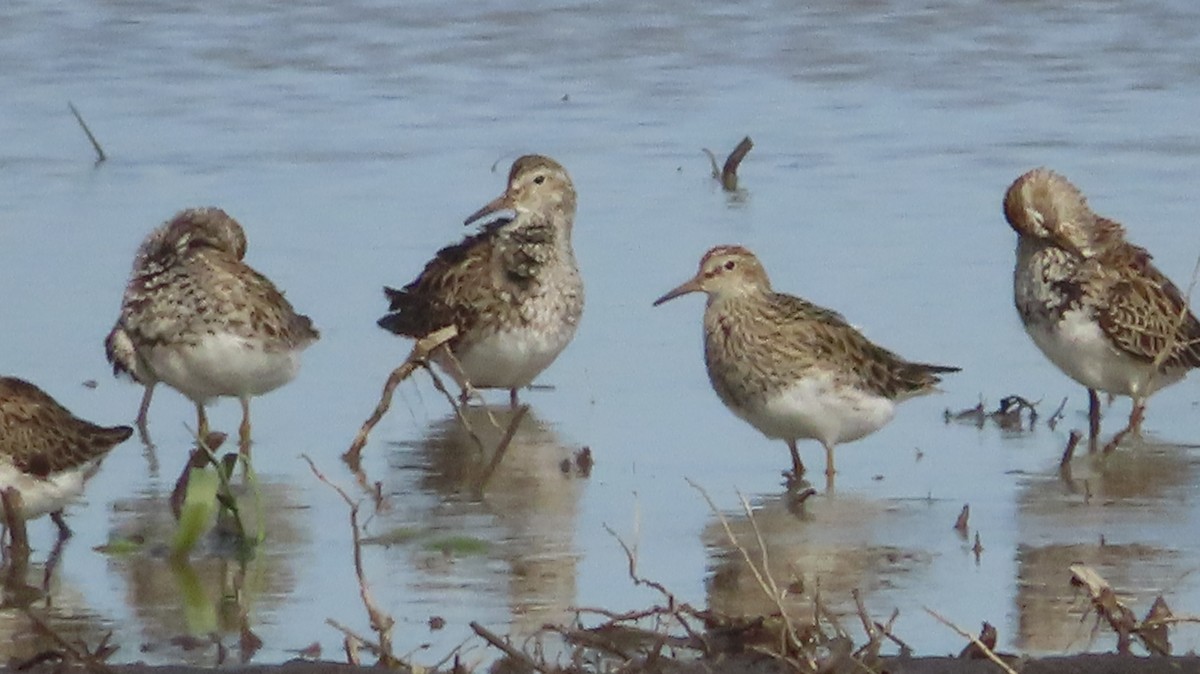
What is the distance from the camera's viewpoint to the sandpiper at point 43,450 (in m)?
8.28

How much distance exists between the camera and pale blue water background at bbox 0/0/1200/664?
26.2ft

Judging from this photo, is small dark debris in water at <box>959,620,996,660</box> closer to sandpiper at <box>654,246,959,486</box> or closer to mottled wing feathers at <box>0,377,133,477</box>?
sandpiper at <box>654,246,959,486</box>

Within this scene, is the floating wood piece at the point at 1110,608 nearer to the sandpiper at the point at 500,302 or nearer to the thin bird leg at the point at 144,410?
the sandpiper at the point at 500,302

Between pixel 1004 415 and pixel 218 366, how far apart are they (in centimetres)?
271

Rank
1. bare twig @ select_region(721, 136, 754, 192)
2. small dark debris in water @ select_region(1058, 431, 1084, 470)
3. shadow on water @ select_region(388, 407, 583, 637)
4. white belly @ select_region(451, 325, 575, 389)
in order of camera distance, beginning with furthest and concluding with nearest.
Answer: bare twig @ select_region(721, 136, 754, 192) → white belly @ select_region(451, 325, 575, 389) → small dark debris in water @ select_region(1058, 431, 1084, 470) → shadow on water @ select_region(388, 407, 583, 637)

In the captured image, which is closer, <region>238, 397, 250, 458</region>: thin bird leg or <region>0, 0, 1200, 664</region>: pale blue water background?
<region>0, 0, 1200, 664</region>: pale blue water background

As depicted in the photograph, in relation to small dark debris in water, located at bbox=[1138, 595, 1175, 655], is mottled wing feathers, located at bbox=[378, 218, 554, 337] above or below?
below

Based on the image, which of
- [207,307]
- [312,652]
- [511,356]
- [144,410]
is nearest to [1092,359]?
[511,356]

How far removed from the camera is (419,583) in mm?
7789

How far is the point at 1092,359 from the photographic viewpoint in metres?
10.2

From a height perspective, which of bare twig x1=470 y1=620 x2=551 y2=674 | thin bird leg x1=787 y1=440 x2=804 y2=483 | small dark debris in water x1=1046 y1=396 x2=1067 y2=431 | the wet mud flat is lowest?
small dark debris in water x1=1046 y1=396 x2=1067 y2=431

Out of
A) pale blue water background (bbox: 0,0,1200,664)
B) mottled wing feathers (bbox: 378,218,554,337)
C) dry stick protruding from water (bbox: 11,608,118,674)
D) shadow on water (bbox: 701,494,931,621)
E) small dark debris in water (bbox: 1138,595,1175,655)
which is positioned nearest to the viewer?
dry stick protruding from water (bbox: 11,608,118,674)

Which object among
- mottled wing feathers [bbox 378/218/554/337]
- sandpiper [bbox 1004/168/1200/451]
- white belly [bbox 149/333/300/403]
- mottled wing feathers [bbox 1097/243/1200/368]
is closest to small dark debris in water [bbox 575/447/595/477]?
white belly [bbox 149/333/300/403]

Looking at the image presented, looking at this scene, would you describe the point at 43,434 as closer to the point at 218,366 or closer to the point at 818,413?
the point at 218,366
